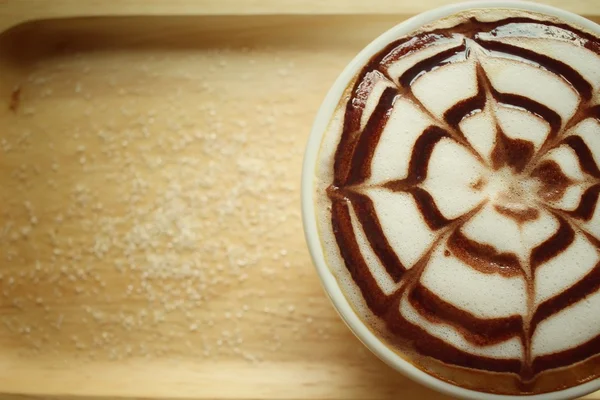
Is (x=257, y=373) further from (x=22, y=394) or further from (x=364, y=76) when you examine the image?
(x=364, y=76)

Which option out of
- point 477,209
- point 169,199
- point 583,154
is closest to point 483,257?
point 477,209

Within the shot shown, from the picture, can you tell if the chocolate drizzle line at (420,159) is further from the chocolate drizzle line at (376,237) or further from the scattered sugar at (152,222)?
the scattered sugar at (152,222)

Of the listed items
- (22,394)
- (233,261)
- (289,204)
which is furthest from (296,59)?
(22,394)

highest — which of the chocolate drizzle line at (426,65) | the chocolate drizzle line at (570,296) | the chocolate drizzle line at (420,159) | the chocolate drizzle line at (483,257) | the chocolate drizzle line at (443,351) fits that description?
the chocolate drizzle line at (426,65)

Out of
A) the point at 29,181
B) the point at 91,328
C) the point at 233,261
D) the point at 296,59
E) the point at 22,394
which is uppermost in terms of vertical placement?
the point at 296,59

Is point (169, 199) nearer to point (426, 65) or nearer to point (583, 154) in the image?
point (426, 65)

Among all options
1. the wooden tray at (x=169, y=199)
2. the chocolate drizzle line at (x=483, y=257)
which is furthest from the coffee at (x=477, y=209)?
the wooden tray at (x=169, y=199)
